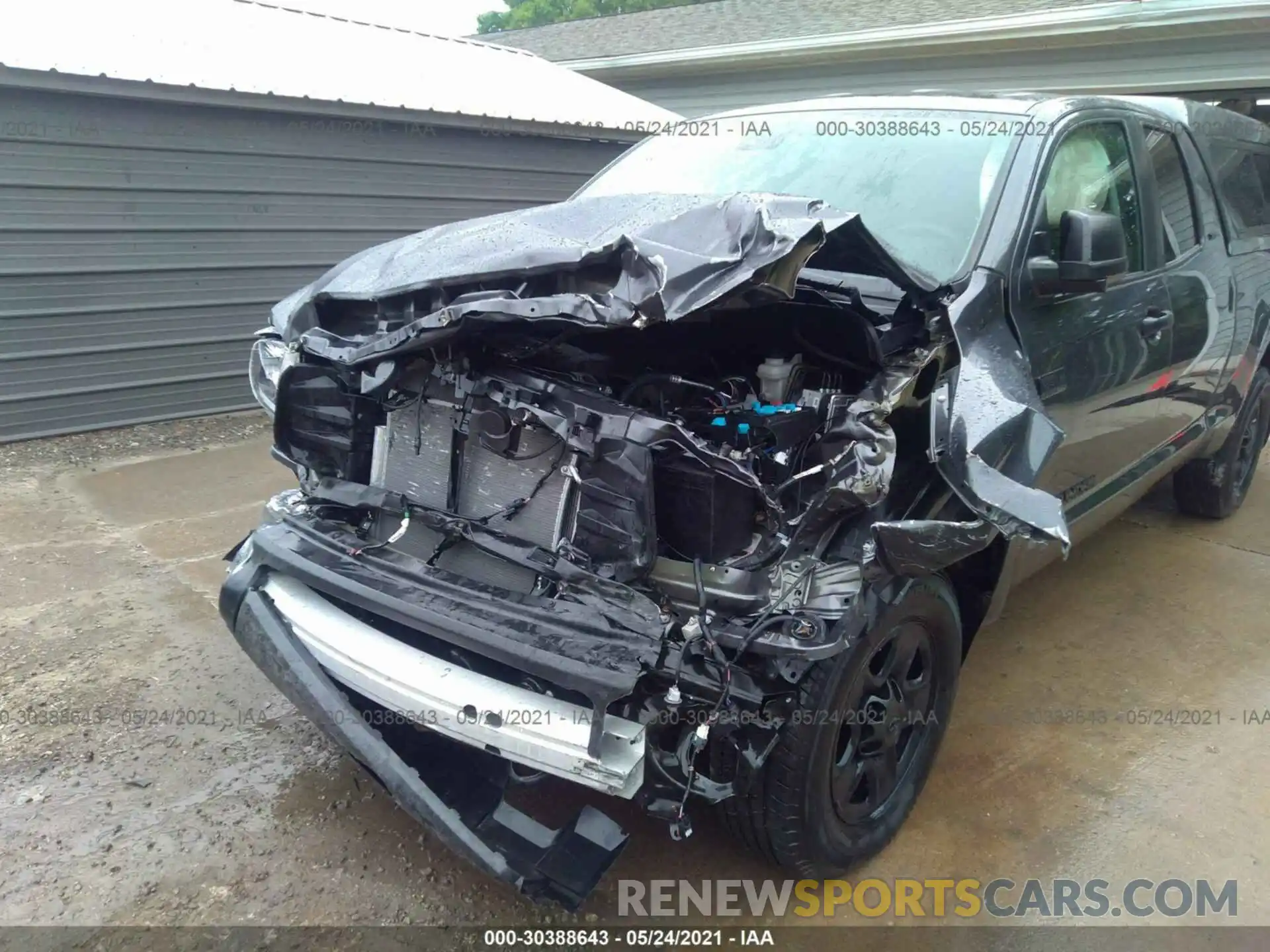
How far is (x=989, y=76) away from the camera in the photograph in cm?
1011

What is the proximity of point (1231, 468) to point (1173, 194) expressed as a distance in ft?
6.53

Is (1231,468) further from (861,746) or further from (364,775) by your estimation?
(364,775)

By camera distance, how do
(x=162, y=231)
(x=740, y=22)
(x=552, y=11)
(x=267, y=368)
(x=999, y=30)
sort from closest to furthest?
(x=267, y=368)
(x=162, y=231)
(x=999, y=30)
(x=740, y=22)
(x=552, y=11)

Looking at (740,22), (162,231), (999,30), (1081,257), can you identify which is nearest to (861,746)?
(1081,257)

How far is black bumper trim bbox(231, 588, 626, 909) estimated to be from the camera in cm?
203

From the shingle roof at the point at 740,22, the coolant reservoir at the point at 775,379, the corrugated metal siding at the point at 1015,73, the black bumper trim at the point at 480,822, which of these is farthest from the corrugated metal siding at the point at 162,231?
the shingle roof at the point at 740,22

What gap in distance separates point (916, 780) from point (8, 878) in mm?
2524

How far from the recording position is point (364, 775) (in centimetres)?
279

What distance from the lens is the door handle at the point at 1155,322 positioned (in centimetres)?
330

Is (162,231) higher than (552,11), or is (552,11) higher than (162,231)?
(552,11)

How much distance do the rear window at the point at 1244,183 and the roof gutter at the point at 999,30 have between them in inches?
184

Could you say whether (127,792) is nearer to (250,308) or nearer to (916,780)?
(916,780)

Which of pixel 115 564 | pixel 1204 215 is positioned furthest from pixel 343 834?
pixel 1204 215

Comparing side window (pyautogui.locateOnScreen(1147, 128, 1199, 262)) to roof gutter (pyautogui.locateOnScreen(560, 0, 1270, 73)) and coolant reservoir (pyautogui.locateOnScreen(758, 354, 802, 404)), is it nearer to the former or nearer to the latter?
coolant reservoir (pyautogui.locateOnScreen(758, 354, 802, 404))
